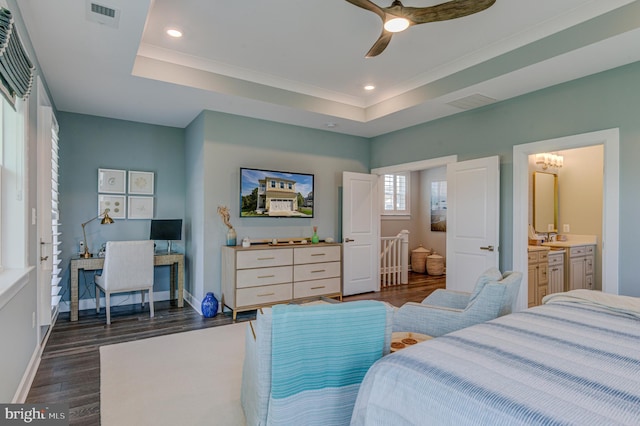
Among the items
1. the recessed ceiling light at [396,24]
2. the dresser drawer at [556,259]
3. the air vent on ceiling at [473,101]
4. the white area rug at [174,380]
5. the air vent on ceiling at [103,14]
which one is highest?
the recessed ceiling light at [396,24]

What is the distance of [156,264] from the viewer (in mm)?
4715

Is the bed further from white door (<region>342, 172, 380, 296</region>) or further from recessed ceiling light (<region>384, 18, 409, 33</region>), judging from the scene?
white door (<region>342, 172, 380, 296</region>)

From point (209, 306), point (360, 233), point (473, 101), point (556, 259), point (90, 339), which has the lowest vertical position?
point (90, 339)

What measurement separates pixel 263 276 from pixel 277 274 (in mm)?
198

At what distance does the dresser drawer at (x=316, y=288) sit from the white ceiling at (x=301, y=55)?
91.6 inches

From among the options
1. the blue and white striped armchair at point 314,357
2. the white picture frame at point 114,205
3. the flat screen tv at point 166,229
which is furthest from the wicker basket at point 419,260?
the blue and white striped armchair at point 314,357

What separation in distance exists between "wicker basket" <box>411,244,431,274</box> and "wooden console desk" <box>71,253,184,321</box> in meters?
5.11

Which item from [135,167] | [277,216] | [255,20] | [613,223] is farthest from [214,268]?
[613,223]

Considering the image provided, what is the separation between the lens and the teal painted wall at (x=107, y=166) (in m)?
4.67

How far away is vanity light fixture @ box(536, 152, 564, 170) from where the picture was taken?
16.9 ft

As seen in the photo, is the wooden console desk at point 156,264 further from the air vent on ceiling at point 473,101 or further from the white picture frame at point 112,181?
the air vent on ceiling at point 473,101

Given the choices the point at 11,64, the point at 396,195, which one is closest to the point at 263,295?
the point at 11,64

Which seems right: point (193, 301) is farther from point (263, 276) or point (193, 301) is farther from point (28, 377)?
point (28, 377)

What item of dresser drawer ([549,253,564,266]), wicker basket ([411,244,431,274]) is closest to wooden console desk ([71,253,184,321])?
dresser drawer ([549,253,564,266])
